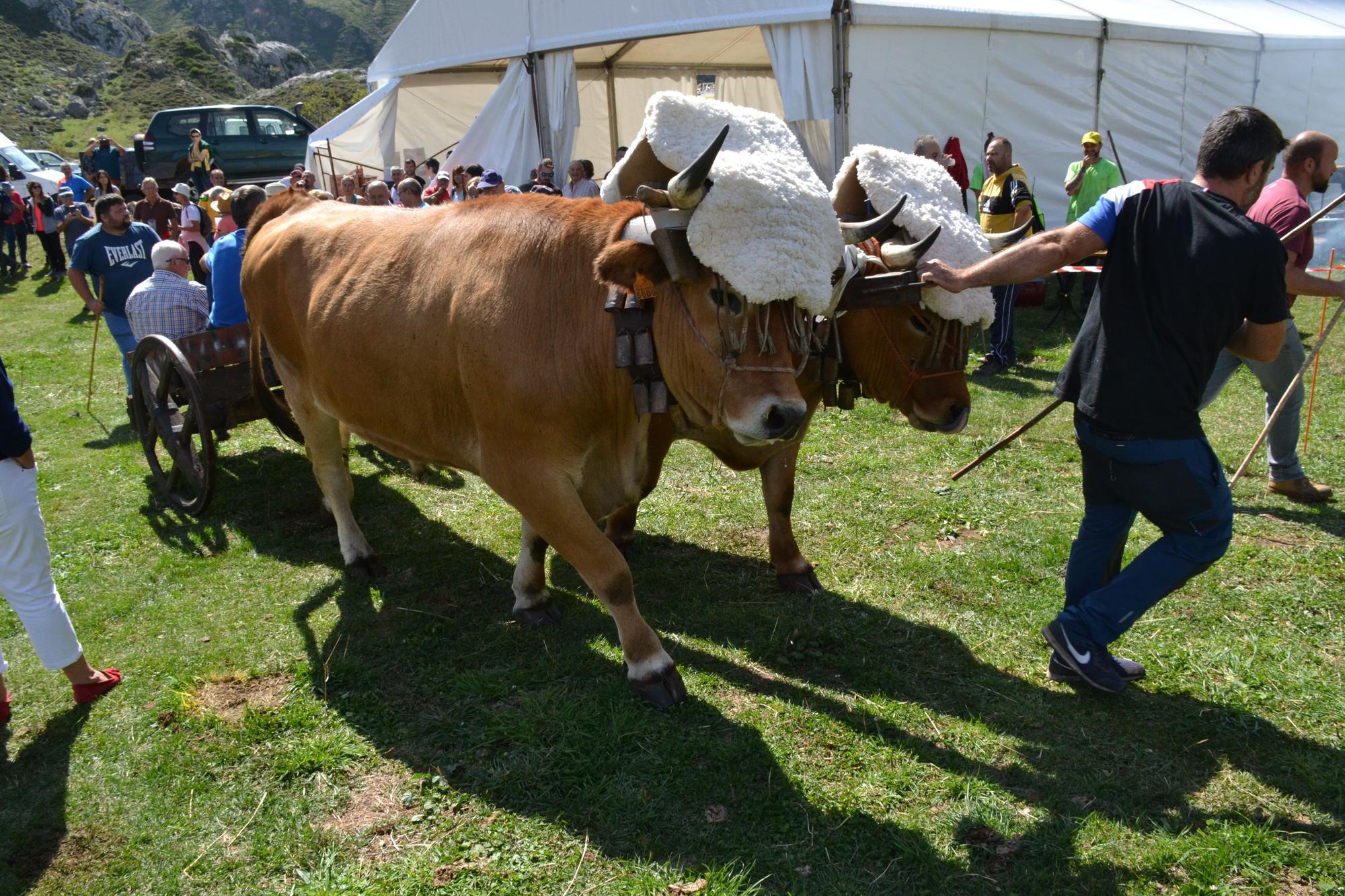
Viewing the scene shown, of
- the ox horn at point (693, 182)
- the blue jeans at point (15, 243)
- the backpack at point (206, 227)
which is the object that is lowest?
the blue jeans at point (15, 243)

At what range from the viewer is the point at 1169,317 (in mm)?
3338

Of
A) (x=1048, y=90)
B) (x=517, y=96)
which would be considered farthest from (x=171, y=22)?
(x=1048, y=90)

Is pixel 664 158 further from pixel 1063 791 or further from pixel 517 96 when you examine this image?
pixel 517 96

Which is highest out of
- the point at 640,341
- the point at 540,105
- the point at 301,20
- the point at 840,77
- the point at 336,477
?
the point at 301,20

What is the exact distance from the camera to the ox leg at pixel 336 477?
17.5ft

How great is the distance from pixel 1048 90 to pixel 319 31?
99.5 metres

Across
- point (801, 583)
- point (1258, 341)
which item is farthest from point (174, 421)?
point (1258, 341)

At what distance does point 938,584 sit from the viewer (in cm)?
487

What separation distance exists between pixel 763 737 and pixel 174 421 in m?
4.83

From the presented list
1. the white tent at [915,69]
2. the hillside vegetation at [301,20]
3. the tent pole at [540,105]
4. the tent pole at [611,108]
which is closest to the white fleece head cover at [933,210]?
the white tent at [915,69]

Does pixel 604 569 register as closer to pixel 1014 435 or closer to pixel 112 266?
pixel 1014 435

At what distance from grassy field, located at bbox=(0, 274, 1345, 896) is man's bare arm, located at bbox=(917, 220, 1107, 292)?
5.67 ft

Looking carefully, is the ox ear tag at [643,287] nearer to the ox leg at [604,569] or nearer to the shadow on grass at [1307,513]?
the ox leg at [604,569]

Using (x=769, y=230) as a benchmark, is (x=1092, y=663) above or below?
below
